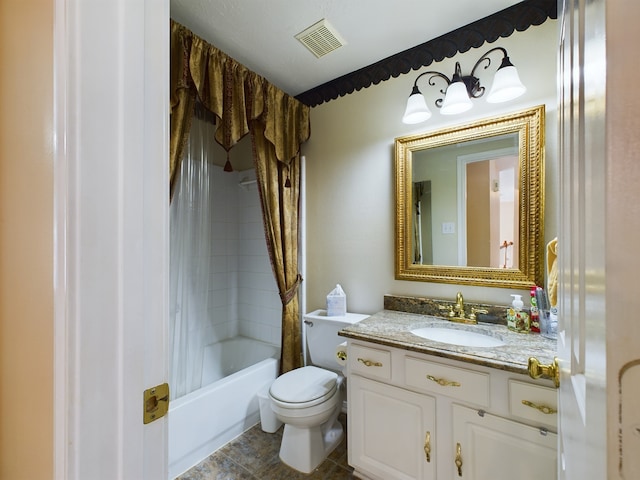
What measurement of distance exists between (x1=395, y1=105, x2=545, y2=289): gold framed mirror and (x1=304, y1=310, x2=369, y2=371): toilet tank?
1.56 ft

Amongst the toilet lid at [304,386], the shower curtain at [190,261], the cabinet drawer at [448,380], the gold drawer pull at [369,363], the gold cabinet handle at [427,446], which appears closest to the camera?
the cabinet drawer at [448,380]

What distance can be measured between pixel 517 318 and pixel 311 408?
115 centimetres

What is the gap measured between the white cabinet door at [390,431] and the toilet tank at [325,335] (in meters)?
0.46

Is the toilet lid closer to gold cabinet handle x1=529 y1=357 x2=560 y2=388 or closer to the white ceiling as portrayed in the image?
gold cabinet handle x1=529 y1=357 x2=560 y2=388

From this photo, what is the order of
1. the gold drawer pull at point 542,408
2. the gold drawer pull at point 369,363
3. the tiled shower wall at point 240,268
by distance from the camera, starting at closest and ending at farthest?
the gold drawer pull at point 542,408 < the gold drawer pull at point 369,363 < the tiled shower wall at point 240,268

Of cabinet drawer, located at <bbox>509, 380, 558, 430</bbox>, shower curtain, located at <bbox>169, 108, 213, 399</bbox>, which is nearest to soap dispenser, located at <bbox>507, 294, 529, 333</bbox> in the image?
cabinet drawer, located at <bbox>509, 380, 558, 430</bbox>

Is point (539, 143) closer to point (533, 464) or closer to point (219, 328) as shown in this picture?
point (533, 464)

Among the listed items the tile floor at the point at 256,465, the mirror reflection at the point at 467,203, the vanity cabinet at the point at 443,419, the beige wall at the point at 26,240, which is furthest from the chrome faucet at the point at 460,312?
the beige wall at the point at 26,240

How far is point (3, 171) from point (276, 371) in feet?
6.12

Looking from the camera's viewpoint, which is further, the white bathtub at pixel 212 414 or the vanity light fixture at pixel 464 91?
the white bathtub at pixel 212 414

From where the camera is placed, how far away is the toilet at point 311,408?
4.84 feet

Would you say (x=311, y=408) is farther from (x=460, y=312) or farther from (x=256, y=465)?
(x=460, y=312)

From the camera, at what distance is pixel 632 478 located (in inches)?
8.7

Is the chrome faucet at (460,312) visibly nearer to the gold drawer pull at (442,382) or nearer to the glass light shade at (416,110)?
the gold drawer pull at (442,382)
